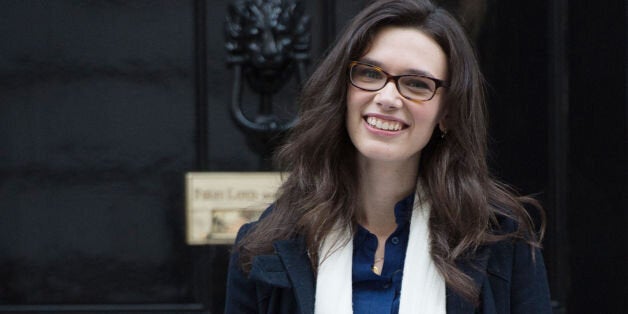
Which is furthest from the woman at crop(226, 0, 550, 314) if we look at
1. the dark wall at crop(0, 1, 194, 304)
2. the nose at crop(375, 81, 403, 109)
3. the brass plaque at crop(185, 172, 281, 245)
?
the dark wall at crop(0, 1, 194, 304)

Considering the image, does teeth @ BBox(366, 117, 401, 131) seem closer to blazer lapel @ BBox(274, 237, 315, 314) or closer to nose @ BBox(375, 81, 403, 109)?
nose @ BBox(375, 81, 403, 109)

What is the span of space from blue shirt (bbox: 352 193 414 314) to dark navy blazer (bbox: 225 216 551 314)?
3.7 inches

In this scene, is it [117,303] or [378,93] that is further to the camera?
[117,303]

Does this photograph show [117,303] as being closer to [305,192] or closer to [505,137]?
Answer: [305,192]

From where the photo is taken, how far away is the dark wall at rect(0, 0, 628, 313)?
2338 mm

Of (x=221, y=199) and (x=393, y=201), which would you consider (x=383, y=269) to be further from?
(x=221, y=199)

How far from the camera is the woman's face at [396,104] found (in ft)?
5.09

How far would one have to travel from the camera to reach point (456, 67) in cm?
158

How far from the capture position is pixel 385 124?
5.12ft

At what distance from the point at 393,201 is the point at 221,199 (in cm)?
77

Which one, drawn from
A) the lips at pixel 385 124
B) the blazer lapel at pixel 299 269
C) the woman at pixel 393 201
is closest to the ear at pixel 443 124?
the woman at pixel 393 201

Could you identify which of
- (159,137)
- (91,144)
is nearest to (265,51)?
(159,137)

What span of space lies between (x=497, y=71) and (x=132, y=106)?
1.03 metres

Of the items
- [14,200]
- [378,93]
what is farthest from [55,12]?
[378,93]
